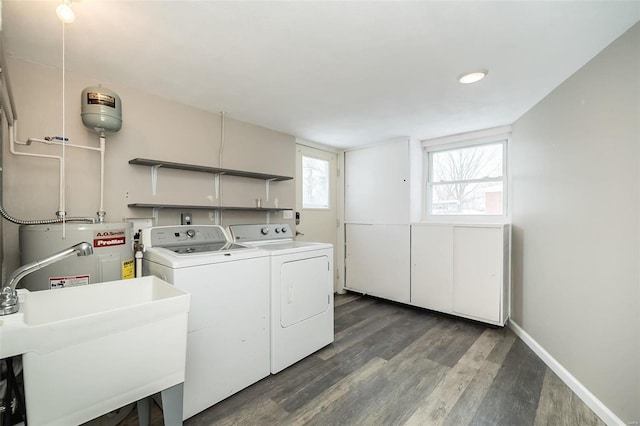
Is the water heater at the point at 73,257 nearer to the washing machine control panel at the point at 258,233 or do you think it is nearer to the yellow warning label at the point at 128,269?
the yellow warning label at the point at 128,269

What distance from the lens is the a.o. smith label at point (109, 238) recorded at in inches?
62.8

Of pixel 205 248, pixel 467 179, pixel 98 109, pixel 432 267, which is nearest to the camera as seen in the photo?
pixel 98 109

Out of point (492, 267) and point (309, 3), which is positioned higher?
point (309, 3)

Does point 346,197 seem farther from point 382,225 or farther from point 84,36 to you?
point 84,36

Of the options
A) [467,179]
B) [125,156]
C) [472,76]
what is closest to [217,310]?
[125,156]

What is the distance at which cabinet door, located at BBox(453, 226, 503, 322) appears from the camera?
2740 millimetres

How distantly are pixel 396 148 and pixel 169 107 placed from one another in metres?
2.58

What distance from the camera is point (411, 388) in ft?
6.12

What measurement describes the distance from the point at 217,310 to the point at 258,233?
1.02 meters

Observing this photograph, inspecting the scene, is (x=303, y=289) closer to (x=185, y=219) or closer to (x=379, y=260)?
(x=185, y=219)

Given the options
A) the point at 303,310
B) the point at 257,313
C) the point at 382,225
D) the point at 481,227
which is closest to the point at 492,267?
the point at 481,227

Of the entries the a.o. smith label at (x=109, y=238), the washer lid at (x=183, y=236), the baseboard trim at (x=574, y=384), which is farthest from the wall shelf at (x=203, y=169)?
the baseboard trim at (x=574, y=384)

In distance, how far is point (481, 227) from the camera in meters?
2.81

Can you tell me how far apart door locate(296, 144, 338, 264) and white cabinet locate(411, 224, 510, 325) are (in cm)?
118
